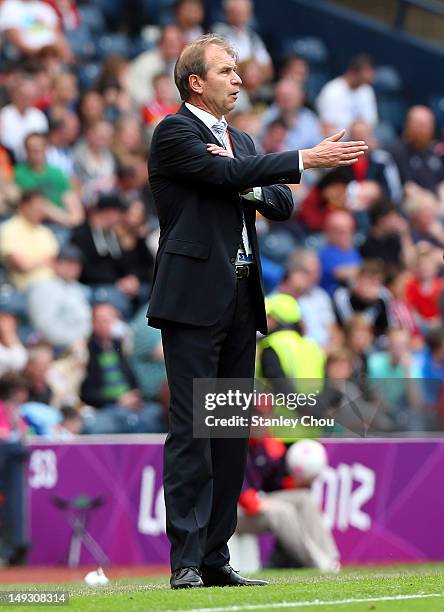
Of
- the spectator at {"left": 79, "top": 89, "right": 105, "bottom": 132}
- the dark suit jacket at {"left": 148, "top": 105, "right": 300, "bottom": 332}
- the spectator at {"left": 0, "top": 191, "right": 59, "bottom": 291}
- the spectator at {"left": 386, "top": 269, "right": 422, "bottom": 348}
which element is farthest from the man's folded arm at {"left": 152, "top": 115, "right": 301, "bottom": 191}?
the spectator at {"left": 79, "top": 89, "right": 105, "bottom": 132}

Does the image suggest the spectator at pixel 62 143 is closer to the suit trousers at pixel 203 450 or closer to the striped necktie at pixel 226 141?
the striped necktie at pixel 226 141

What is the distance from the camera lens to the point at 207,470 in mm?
6215

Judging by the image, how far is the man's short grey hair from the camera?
6348 millimetres

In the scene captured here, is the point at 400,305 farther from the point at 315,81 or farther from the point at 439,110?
the point at 439,110

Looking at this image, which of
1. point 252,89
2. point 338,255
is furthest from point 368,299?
point 252,89

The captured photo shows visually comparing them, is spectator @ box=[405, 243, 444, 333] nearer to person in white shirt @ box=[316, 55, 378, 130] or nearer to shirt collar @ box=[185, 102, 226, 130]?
person in white shirt @ box=[316, 55, 378, 130]

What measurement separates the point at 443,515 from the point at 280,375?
229cm

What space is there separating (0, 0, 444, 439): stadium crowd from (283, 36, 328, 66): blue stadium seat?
15 cm

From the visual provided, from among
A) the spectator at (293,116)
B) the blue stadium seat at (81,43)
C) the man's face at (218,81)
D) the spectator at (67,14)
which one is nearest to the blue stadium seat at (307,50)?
the spectator at (293,116)

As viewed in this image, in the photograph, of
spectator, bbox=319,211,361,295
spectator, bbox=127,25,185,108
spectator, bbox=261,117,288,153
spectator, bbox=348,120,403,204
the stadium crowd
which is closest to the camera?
the stadium crowd

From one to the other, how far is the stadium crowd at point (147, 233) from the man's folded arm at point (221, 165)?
10.3 ft

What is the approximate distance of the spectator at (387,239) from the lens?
49.1ft

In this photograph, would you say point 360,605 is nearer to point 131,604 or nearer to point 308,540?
point 131,604

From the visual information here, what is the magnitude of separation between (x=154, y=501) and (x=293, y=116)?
636cm
